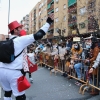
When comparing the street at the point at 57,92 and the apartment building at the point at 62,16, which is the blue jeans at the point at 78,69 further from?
the apartment building at the point at 62,16

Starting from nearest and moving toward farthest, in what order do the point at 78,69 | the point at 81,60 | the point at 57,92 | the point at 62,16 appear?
1. the point at 57,92
2. the point at 81,60
3. the point at 78,69
4. the point at 62,16

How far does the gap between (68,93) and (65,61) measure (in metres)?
3.00

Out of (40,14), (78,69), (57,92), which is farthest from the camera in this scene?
(40,14)

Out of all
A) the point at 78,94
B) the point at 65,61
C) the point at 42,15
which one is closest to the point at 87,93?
the point at 78,94

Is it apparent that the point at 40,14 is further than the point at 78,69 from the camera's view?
Yes

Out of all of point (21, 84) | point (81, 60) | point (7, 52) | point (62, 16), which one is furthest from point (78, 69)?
point (62, 16)

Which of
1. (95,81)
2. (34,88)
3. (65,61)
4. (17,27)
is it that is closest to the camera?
(17,27)

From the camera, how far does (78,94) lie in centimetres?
622

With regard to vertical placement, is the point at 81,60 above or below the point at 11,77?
below

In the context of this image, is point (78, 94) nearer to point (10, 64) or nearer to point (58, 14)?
point (10, 64)

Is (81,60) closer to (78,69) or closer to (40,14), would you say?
(78,69)

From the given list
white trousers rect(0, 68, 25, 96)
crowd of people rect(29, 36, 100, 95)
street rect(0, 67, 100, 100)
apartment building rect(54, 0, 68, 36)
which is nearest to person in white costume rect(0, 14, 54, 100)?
white trousers rect(0, 68, 25, 96)

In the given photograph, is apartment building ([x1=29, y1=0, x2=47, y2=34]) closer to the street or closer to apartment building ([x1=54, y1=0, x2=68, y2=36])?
apartment building ([x1=54, y1=0, x2=68, y2=36])

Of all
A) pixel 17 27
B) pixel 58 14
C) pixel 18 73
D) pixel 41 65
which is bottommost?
pixel 41 65
